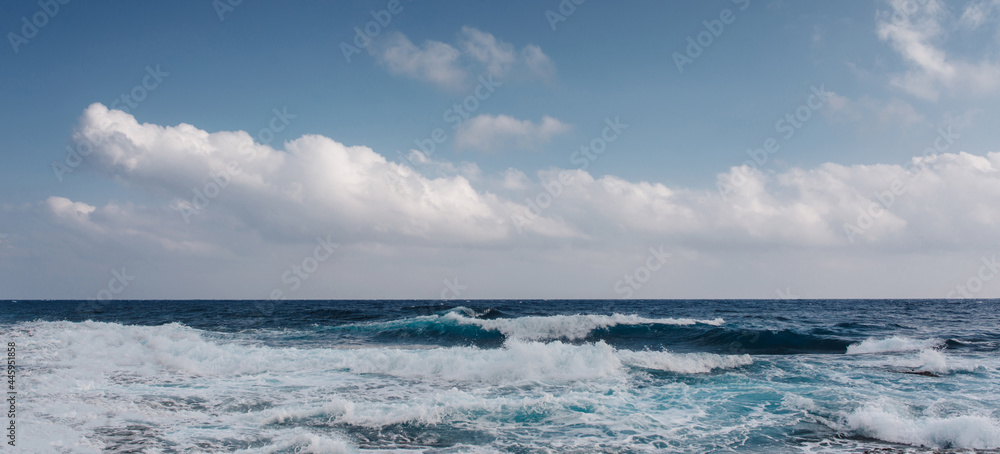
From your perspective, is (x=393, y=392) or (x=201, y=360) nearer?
(x=393, y=392)

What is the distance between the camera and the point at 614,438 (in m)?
9.47

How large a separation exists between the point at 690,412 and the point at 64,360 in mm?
19268

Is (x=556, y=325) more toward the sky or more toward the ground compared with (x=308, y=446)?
more toward the ground

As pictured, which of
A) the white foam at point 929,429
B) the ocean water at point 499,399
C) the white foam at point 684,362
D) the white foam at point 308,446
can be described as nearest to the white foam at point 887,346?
the ocean water at point 499,399

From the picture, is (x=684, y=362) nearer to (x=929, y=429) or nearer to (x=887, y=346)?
(x=929, y=429)

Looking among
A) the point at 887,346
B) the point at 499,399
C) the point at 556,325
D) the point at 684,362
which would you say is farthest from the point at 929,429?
the point at 556,325

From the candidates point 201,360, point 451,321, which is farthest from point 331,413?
point 451,321

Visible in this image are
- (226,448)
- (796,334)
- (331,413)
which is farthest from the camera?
(796,334)

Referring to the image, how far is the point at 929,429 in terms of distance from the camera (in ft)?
30.9

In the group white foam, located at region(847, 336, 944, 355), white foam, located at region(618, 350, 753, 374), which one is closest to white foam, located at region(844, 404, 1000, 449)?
white foam, located at region(618, 350, 753, 374)

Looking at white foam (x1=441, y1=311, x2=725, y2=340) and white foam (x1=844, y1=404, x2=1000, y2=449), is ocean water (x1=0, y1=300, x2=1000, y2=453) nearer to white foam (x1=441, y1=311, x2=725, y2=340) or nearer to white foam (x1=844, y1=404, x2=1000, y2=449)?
white foam (x1=844, y1=404, x2=1000, y2=449)

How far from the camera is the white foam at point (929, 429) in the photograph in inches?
357

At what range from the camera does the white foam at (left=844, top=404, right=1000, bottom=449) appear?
9.07m

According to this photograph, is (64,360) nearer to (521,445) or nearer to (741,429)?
(521,445)
